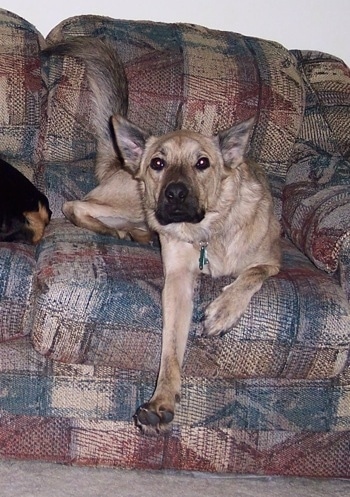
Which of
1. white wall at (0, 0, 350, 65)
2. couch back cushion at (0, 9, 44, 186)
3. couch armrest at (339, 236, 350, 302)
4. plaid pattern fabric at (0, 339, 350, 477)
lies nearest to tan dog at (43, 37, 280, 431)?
couch armrest at (339, 236, 350, 302)

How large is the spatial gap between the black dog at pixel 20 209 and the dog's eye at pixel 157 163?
47 centimetres

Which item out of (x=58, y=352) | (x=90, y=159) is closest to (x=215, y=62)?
(x=90, y=159)

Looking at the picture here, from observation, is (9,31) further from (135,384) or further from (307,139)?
(135,384)

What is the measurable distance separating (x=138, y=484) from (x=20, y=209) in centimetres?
→ 105

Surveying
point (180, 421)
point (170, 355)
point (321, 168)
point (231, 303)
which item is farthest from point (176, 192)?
point (321, 168)

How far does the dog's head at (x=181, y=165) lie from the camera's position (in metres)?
2.62

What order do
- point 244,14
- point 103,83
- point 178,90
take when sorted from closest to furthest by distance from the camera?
point 103,83
point 178,90
point 244,14

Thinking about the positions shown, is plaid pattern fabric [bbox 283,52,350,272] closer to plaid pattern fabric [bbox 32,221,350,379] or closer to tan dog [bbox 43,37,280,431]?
tan dog [bbox 43,37,280,431]

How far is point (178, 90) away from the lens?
3.23m

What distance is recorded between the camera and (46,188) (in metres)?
3.19

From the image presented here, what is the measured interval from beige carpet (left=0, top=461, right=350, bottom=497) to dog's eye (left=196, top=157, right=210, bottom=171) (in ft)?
3.25

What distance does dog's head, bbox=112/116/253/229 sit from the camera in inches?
103

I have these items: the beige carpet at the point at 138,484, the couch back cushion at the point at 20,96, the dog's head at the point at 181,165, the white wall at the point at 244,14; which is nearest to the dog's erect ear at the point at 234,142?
the dog's head at the point at 181,165

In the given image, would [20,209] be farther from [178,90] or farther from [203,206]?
[178,90]
